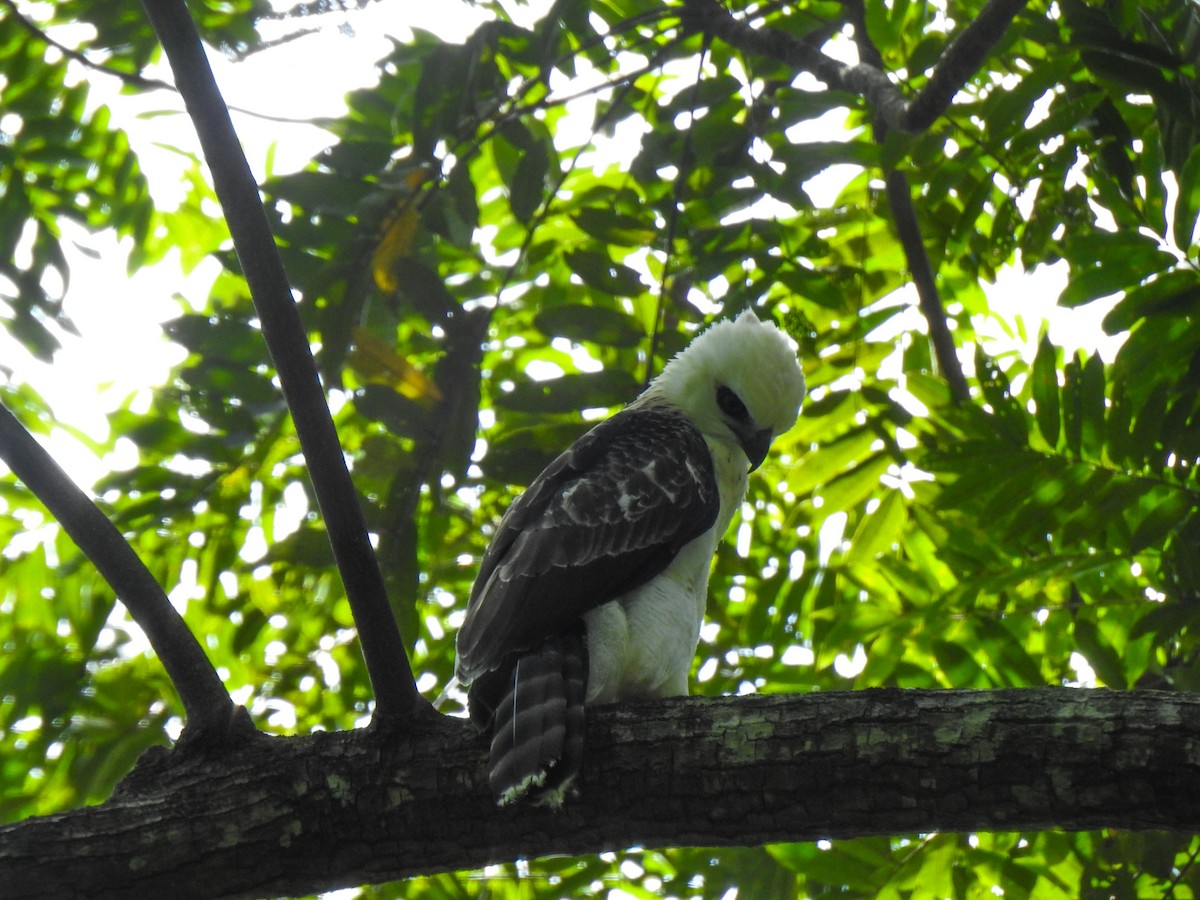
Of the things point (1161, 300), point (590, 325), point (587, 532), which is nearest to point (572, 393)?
point (590, 325)

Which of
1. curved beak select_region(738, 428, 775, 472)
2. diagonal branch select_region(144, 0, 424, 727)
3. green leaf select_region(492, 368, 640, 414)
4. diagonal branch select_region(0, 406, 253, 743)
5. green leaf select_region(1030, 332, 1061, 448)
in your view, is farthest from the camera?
curved beak select_region(738, 428, 775, 472)

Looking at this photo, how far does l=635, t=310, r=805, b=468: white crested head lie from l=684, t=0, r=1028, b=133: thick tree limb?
0.97 m

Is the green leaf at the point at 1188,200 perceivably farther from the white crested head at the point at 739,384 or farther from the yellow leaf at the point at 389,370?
the yellow leaf at the point at 389,370

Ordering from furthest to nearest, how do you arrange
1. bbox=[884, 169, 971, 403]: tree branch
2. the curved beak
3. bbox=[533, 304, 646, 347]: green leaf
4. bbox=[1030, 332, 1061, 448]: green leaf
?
bbox=[884, 169, 971, 403]: tree branch → the curved beak → bbox=[533, 304, 646, 347]: green leaf → bbox=[1030, 332, 1061, 448]: green leaf

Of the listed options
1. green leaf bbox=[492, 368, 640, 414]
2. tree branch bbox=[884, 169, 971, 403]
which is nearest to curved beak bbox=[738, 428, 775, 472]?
green leaf bbox=[492, 368, 640, 414]

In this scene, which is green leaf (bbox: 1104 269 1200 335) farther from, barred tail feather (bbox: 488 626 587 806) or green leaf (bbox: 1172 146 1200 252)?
barred tail feather (bbox: 488 626 587 806)

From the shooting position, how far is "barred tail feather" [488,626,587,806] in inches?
111

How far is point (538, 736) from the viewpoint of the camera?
288cm

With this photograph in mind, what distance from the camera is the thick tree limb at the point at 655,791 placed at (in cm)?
252

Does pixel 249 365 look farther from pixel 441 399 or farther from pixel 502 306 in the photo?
pixel 502 306

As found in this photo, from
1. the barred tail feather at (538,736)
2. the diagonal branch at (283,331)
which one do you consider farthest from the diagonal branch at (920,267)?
the diagonal branch at (283,331)

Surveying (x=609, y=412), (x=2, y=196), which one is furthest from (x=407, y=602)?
(x=2, y=196)

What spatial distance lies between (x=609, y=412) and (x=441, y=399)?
1.36 meters

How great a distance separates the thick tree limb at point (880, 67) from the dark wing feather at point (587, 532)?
145cm
